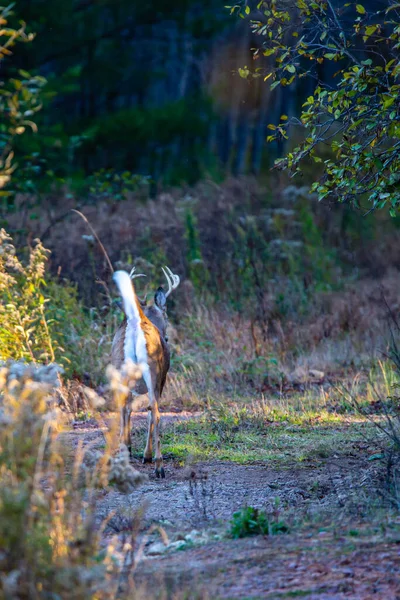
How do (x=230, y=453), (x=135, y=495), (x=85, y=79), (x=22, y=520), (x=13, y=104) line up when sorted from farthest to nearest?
(x=85, y=79) < (x=230, y=453) < (x=13, y=104) < (x=135, y=495) < (x=22, y=520)

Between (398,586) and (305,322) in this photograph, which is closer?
(398,586)

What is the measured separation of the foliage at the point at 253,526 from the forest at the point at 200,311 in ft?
0.04

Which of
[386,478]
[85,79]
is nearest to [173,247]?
[85,79]

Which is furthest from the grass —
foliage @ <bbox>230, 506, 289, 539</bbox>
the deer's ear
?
foliage @ <bbox>230, 506, 289, 539</bbox>

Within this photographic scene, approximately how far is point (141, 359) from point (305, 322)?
24.7ft

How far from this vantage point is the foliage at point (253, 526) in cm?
483

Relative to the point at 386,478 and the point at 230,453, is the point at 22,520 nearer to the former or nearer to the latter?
the point at 386,478

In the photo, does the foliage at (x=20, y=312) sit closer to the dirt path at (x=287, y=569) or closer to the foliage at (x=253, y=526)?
the foliage at (x=253, y=526)

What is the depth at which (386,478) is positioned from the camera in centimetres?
578

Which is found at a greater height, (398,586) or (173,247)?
(173,247)

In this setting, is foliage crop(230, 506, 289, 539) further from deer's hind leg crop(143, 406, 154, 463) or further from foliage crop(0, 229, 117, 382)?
foliage crop(0, 229, 117, 382)

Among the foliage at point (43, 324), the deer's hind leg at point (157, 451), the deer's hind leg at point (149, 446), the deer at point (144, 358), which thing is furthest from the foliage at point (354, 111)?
the foliage at point (43, 324)

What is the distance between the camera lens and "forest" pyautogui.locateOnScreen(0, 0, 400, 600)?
3.95m

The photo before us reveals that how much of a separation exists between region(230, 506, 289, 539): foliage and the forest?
13 mm
